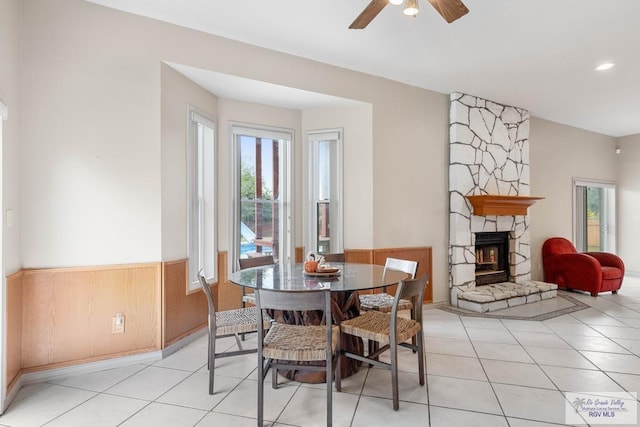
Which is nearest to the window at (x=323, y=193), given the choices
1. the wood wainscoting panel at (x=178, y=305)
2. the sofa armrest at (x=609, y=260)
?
the wood wainscoting panel at (x=178, y=305)

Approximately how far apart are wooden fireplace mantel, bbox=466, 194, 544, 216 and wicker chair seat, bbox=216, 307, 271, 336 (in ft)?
11.4

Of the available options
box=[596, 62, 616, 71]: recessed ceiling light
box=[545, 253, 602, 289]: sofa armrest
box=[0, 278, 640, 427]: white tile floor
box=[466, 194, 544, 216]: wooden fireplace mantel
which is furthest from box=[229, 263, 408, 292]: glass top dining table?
box=[545, 253, 602, 289]: sofa armrest

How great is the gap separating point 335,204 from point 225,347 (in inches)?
82.3

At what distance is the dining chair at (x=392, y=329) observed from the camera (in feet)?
7.45

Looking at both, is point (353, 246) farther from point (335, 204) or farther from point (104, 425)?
point (104, 425)

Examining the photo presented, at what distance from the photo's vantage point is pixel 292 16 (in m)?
3.07

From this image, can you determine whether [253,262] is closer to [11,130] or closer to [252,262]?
[252,262]

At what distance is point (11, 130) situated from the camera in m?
2.45

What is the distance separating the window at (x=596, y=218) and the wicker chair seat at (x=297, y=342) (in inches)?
276

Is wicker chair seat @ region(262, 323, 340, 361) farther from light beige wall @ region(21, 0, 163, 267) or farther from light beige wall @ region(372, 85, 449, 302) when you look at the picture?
light beige wall @ region(372, 85, 449, 302)

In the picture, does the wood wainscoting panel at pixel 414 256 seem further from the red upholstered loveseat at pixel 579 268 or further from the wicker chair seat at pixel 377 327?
the red upholstered loveseat at pixel 579 268

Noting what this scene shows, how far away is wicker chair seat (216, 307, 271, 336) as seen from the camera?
100.0 inches

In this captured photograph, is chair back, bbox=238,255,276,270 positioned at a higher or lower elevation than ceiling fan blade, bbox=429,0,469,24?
lower

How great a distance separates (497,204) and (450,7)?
130 inches
